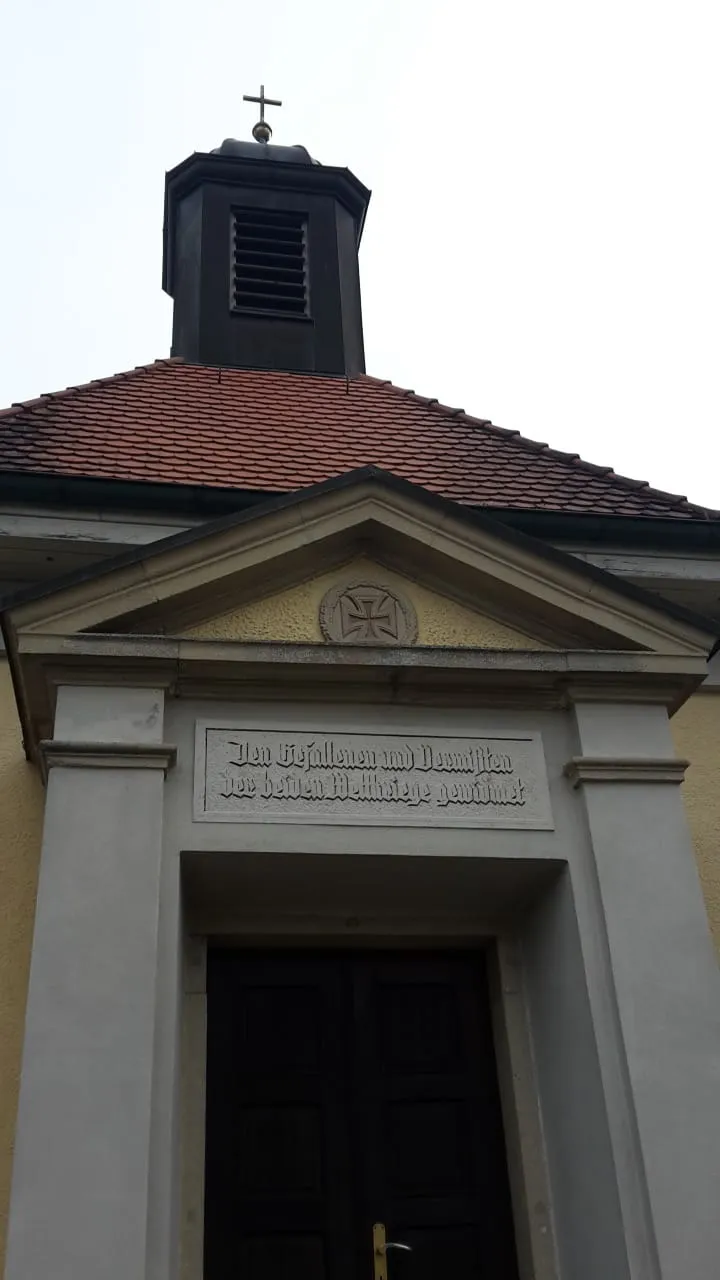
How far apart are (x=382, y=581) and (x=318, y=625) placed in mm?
433

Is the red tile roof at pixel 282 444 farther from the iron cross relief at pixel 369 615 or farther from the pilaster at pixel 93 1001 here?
the pilaster at pixel 93 1001

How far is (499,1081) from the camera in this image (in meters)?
5.95

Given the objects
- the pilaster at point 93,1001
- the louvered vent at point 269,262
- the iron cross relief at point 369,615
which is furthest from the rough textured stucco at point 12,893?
the louvered vent at point 269,262

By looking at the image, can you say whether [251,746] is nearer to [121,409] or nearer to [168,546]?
[168,546]

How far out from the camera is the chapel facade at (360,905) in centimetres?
489

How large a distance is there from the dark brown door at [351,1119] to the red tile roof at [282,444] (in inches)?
120

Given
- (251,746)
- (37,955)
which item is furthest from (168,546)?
(37,955)

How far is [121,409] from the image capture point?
920 cm

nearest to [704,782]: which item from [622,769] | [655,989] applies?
[622,769]

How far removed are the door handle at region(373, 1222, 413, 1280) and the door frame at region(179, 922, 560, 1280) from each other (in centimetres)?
55

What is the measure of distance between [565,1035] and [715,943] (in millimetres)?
1079

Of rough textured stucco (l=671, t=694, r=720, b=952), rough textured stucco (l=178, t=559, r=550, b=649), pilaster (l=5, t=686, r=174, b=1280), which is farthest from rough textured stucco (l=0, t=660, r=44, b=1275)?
rough textured stucco (l=671, t=694, r=720, b=952)

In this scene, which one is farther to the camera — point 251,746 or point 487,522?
point 487,522

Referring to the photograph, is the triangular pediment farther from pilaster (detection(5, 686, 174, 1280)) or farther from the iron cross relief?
pilaster (detection(5, 686, 174, 1280))
